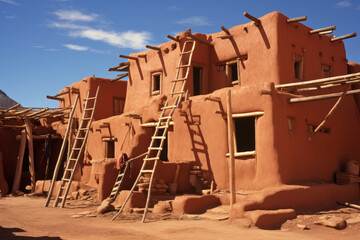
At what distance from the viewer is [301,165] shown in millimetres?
12117

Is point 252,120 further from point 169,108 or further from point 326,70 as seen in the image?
point 326,70

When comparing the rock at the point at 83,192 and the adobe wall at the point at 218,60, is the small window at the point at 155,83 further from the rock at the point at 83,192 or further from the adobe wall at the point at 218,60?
the rock at the point at 83,192

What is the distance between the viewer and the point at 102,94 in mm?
20891

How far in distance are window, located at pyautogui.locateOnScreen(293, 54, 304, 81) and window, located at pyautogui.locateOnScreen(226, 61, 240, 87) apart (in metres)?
2.21

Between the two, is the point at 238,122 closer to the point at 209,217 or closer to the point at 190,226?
the point at 209,217

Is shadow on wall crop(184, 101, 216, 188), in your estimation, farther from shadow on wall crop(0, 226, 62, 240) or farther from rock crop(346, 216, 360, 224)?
shadow on wall crop(0, 226, 62, 240)

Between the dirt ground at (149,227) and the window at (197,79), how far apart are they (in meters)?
6.81

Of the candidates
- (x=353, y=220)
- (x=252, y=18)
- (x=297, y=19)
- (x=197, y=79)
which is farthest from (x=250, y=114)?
(x=197, y=79)

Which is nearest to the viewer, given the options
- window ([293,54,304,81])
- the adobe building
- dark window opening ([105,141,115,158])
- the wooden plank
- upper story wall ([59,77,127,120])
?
the adobe building

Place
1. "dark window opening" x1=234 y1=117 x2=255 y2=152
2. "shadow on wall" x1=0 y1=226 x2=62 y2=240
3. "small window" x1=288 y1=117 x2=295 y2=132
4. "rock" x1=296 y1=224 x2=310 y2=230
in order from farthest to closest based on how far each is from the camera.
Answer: "dark window opening" x1=234 y1=117 x2=255 y2=152
"small window" x1=288 y1=117 x2=295 y2=132
"rock" x1=296 y1=224 x2=310 y2=230
"shadow on wall" x1=0 y1=226 x2=62 y2=240

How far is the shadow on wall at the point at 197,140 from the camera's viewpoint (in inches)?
502

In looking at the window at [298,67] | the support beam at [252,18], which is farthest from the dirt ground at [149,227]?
the support beam at [252,18]

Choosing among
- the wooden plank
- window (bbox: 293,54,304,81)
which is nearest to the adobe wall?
window (bbox: 293,54,304,81)

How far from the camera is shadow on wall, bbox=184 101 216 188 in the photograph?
1274 cm
